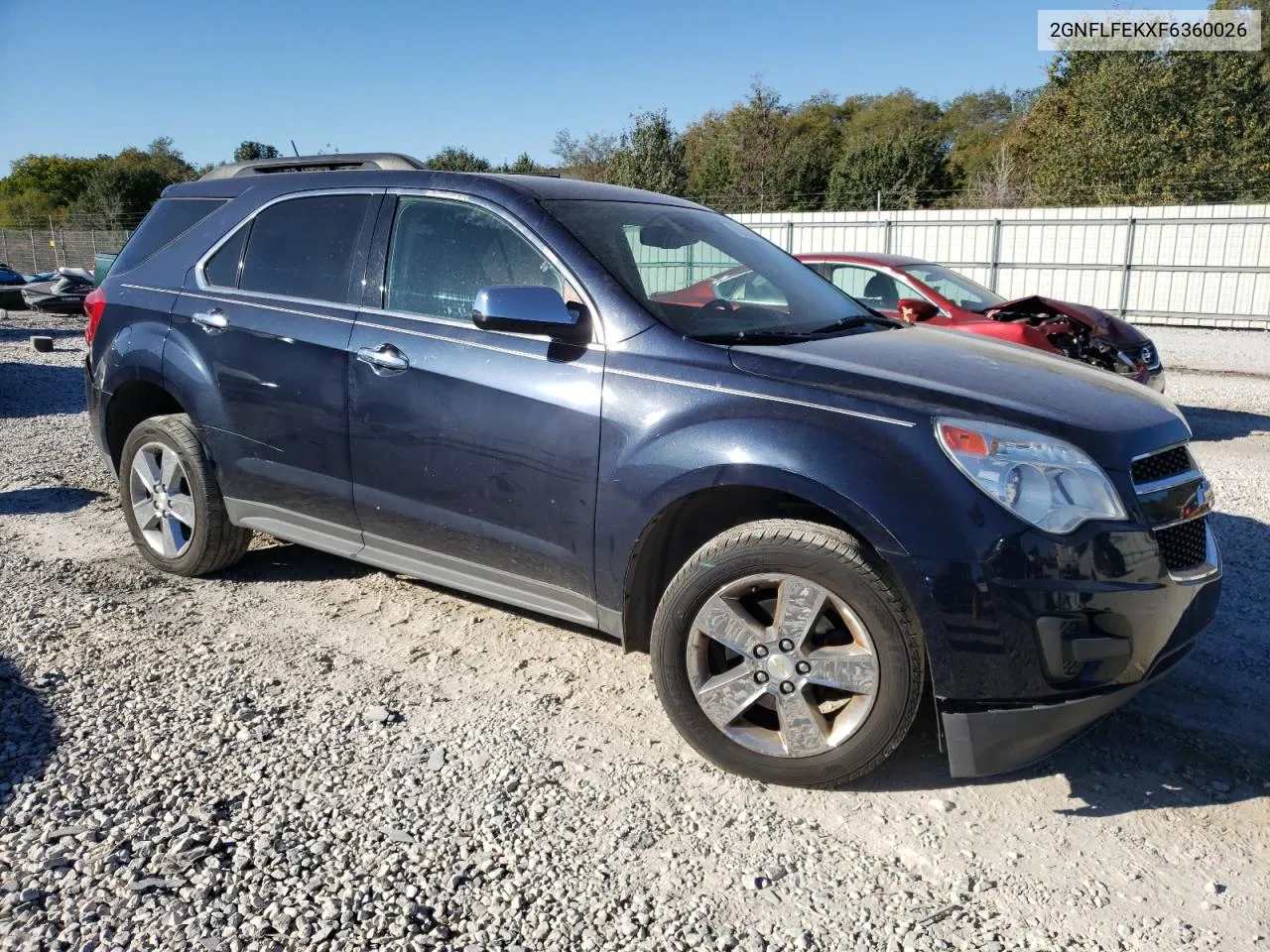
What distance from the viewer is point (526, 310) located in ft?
10.6

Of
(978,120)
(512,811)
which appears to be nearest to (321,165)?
(512,811)

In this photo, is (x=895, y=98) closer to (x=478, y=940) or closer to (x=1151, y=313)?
(x=1151, y=313)

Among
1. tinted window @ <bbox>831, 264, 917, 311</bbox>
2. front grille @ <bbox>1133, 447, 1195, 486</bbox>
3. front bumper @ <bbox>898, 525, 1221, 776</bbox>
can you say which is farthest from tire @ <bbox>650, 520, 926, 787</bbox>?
tinted window @ <bbox>831, 264, 917, 311</bbox>

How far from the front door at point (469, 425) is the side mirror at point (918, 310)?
4.57 m

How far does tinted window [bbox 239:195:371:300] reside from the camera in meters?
4.05

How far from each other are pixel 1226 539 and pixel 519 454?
4.15 meters

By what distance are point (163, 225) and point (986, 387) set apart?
4.06 meters

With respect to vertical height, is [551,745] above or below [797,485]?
below

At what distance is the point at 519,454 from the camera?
11.1 ft

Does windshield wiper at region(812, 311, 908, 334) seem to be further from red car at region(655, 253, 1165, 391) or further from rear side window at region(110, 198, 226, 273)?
red car at region(655, 253, 1165, 391)

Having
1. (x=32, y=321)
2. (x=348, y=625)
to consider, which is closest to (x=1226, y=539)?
(x=348, y=625)

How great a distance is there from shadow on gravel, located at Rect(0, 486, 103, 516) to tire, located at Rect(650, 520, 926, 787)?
4.76 metres

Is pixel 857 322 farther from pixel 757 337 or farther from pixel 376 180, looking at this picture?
pixel 376 180

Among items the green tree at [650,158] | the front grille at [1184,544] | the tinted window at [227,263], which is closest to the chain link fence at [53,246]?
the green tree at [650,158]
